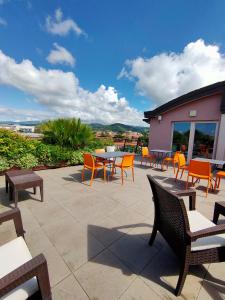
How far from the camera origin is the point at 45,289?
1.01 meters

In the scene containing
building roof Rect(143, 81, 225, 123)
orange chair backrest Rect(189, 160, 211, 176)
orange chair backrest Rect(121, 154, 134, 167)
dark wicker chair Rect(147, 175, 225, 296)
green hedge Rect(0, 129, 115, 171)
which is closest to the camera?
dark wicker chair Rect(147, 175, 225, 296)

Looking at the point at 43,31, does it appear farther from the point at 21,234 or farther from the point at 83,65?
the point at 21,234

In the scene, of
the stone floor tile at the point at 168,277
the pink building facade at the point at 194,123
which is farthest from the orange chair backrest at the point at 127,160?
the pink building facade at the point at 194,123

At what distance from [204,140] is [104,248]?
23.7 ft

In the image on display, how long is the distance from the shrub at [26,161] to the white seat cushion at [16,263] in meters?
4.15

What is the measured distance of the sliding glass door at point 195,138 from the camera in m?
6.88

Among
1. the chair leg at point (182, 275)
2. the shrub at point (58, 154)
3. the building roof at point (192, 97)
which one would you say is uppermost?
the building roof at point (192, 97)

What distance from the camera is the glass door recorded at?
682 cm

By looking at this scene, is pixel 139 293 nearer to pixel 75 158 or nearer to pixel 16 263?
pixel 16 263

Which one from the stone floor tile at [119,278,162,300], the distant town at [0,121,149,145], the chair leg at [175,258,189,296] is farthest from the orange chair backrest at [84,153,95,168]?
the distant town at [0,121,149,145]

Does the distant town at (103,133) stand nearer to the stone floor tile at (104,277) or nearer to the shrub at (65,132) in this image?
the shrub at (65,132)

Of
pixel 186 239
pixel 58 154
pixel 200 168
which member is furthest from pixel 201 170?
pixel 58 154

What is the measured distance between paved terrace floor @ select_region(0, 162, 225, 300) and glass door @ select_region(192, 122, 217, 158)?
4188 mm

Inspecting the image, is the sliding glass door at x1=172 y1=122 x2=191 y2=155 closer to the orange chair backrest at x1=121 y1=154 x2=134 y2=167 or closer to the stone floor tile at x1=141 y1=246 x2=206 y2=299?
the orange chair backrest at x1=121 y1=154 x2=134 y2=167
